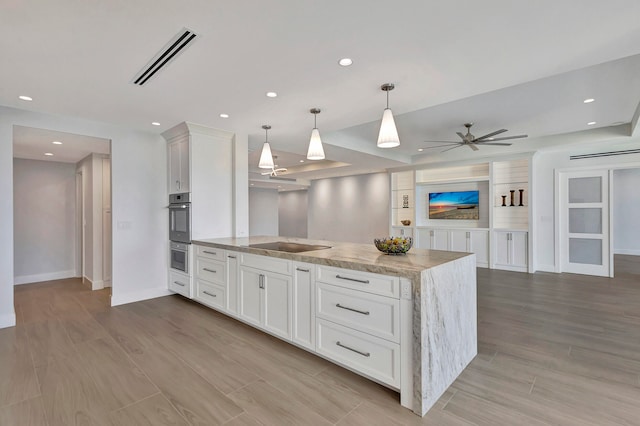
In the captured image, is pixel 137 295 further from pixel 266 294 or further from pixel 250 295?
pixel 266 294

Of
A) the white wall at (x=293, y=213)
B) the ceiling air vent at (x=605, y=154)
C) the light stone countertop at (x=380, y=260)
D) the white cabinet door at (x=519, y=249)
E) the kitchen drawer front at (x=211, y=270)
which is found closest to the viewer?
the light stone countertop at (x=380, y=260)

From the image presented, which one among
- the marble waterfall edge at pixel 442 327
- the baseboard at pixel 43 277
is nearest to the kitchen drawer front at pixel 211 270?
the marble waterfall edge at pixel 442 327

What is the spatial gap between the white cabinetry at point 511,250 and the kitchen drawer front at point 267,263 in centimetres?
560

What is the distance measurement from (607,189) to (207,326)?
6980 millimetres

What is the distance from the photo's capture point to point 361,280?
83.3 inches

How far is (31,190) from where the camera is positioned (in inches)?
217

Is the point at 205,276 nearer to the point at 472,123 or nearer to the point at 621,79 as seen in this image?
the point at 472,123

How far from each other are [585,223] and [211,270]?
6715mm

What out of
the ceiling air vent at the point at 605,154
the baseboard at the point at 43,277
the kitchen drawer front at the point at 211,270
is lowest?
the baseboard at the point at 43,277

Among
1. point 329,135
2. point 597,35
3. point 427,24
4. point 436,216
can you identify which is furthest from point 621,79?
point 436,216

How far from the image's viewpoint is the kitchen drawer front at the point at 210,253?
3506 millimetres

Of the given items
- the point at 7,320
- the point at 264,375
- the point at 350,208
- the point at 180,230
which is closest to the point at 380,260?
the point at 264,375

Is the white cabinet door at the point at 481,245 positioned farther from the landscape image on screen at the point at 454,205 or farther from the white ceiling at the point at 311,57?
the white ceiling at the point at 311,57

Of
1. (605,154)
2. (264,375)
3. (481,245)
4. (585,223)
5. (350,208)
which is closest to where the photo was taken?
(264,375)
